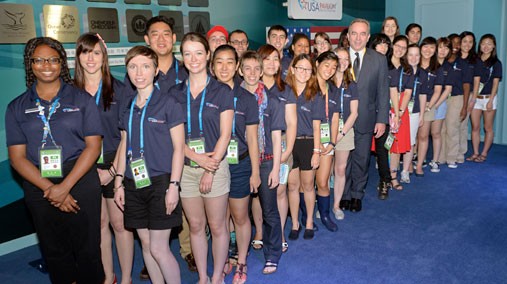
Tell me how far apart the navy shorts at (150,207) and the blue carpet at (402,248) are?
86cm

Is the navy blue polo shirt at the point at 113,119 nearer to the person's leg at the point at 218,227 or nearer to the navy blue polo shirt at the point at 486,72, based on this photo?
the person's leg at the point at 218,227

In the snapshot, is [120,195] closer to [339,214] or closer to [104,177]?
[104,177]

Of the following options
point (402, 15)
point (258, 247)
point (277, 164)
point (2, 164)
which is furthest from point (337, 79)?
point (402, 15)

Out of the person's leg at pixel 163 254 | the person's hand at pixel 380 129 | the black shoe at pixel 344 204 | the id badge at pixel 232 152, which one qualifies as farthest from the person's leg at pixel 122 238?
the person's hand at pixel 380 129

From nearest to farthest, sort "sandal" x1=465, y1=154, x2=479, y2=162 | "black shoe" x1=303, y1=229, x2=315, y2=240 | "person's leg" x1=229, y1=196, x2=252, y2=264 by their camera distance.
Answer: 1. "person's leg" x1=229, y1=196, x2=252, y2=264
2. "black shoe" x1=303, y1=229, x2=315, y2=240
3. "sandal" x1=465, y1=154, x2=479, y2=162

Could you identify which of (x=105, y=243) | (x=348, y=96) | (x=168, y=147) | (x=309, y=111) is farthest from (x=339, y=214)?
(x=168, y=147)

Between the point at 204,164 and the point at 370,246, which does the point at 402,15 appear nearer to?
the point at 370,246

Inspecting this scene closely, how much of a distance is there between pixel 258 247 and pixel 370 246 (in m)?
0.85

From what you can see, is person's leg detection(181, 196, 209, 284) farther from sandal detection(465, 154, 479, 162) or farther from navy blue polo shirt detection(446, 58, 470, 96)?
sandal detection(465, 154, 479, 162)

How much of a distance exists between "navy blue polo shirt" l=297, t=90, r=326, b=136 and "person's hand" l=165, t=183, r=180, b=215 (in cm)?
128

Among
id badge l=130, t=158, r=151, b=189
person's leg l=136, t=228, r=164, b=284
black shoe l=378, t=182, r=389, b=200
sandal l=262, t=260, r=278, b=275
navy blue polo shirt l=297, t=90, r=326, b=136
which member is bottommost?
sandal l=262, t=260, r=278, b=275

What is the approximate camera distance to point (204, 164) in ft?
7.66

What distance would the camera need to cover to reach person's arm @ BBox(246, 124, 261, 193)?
253 centimetres

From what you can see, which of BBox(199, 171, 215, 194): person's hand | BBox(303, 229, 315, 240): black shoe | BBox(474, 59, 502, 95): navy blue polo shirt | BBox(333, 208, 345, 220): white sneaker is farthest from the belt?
BBox(474, 59, 502, 95): navy blue polo shirt
